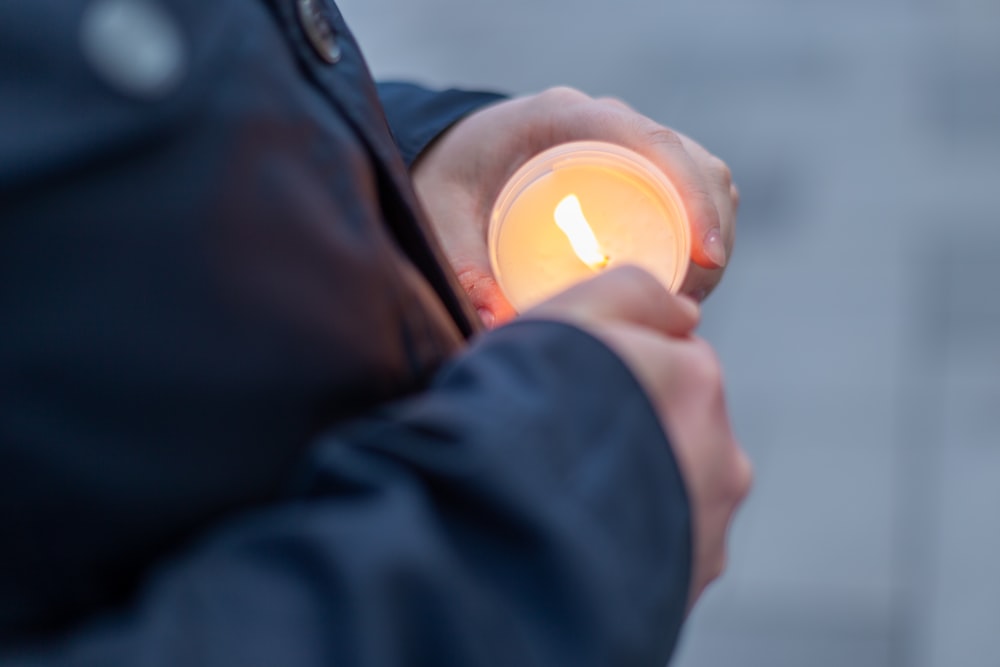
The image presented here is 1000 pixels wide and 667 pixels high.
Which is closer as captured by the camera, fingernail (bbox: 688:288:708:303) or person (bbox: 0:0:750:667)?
person (bbox: 0:0:750:667)

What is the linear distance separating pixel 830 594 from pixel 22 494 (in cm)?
147

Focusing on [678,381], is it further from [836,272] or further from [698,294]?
[836,272]

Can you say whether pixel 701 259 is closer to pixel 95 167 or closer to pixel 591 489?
pixel 591 489

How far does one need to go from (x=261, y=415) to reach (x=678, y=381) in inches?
8.1

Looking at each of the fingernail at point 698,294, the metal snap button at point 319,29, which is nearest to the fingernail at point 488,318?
the fingernail at point 698,294

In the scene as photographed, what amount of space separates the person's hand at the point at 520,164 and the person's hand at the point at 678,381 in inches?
9.5

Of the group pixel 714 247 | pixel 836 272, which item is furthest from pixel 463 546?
pixel 836 272

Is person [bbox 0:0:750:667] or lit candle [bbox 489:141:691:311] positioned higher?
person [bbox 0:0:750:667]

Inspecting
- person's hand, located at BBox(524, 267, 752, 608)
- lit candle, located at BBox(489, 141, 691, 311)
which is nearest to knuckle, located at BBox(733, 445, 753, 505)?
person's hand, located at BBox(524, 267, 752, 608)

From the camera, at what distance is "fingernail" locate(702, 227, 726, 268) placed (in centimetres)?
79

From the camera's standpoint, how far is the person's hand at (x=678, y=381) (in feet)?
1.70

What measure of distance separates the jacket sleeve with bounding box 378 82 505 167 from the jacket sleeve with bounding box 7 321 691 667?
1.45 feet

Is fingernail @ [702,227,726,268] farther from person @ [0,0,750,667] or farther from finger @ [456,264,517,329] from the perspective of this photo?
person @ [0,0,750,667]

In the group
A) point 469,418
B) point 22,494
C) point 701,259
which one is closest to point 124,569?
point 22,494
